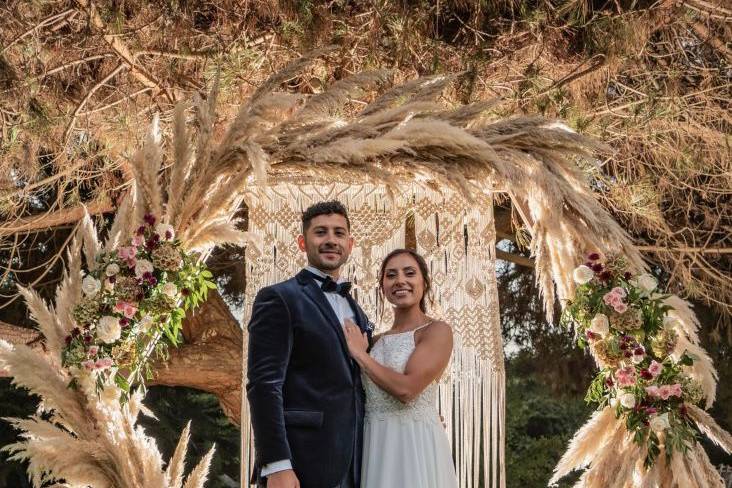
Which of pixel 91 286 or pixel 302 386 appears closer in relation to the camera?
pixel 302 386

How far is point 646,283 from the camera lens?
151 inches

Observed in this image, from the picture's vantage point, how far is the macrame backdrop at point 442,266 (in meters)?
4.42

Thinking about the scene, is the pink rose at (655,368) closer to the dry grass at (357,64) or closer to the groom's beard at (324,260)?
the groom's beard at (324,260)

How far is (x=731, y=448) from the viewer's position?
3.77 meters

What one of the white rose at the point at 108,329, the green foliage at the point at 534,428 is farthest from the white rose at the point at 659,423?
the green foliage at the point at 534,428

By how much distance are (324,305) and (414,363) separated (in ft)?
1.28

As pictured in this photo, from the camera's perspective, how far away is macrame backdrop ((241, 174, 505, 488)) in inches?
174

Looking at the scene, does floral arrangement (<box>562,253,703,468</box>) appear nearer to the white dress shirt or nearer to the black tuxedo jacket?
the white dress shirt

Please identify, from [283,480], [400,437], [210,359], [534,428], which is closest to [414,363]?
[400,437]

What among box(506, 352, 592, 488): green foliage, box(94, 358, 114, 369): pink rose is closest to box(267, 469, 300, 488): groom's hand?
box(94, 358, 114, 369): pink rose

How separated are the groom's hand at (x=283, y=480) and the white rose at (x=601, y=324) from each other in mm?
1468

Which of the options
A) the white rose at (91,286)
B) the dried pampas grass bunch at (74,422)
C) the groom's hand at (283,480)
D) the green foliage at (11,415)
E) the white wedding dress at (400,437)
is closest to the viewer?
the groom's hand at (283,480)

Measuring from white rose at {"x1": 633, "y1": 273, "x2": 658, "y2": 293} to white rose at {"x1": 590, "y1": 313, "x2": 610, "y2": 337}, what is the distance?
20 cm

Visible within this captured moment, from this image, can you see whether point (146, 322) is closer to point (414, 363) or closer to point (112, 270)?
point (112, 270)
